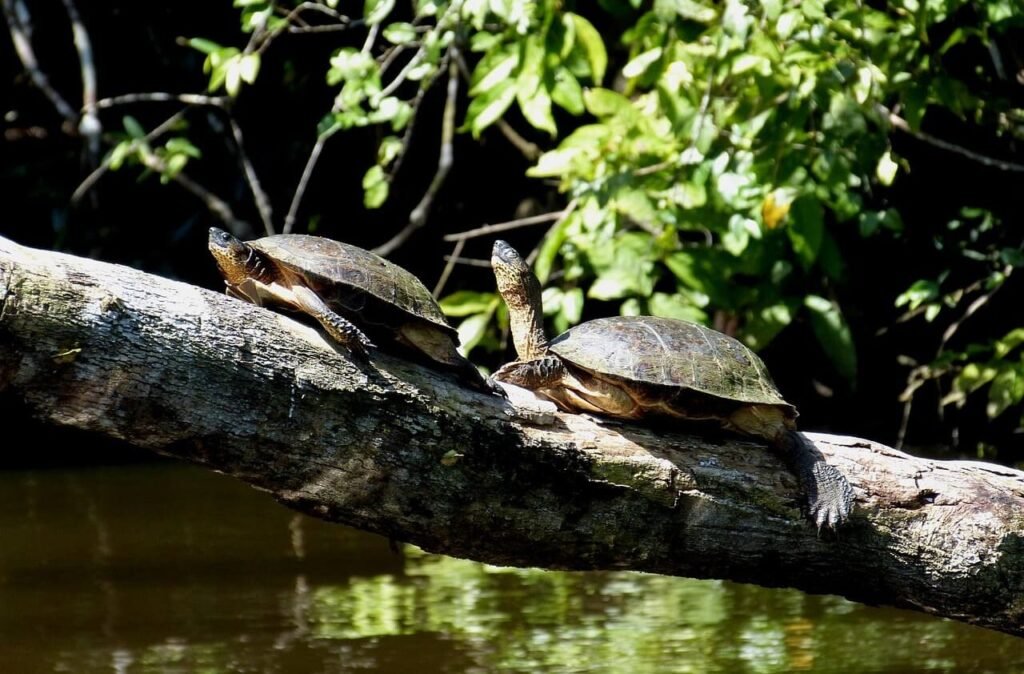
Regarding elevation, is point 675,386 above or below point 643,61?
below

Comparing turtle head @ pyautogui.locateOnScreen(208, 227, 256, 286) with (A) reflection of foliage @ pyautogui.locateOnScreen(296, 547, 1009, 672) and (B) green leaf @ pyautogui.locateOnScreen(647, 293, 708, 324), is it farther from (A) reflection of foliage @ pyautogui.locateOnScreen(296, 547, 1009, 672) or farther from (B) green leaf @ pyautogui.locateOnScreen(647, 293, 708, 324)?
(B) green leaf @ pyautogui.locateOnScreen(647, 293, 708, 324)

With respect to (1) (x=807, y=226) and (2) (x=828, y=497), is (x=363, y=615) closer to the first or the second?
(2) (x=828, y=497)

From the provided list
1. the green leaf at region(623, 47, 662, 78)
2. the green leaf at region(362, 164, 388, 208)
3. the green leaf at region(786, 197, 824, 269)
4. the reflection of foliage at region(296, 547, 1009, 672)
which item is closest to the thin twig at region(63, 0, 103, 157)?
the green leaf at region(362, 164, 388, 208)

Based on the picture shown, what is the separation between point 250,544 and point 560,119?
2951mm

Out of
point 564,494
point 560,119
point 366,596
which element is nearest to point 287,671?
point 366,596

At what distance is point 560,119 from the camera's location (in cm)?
664

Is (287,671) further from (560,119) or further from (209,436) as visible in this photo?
(560,119)

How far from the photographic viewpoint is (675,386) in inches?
101

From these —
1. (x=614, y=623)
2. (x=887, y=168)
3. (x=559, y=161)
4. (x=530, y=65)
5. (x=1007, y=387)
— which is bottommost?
(x=614, y=623)

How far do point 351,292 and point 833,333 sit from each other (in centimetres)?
297

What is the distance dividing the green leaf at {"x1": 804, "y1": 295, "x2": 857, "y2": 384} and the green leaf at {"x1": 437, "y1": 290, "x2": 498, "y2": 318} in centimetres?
123

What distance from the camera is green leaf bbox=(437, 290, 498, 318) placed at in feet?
16.1

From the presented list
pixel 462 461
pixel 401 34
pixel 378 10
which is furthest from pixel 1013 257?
pixel 462 461

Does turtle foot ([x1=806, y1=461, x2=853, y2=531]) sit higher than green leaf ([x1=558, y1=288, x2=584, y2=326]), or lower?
lower
